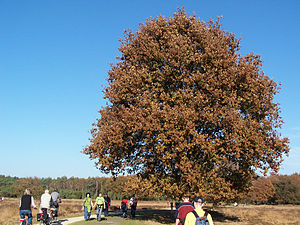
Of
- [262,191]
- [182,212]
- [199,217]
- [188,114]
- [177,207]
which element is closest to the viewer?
[199,217]

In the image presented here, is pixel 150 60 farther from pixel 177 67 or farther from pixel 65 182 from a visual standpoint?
pixel 65 182

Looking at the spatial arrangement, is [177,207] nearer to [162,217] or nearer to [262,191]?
[162,217]

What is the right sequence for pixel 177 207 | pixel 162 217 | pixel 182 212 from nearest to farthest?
pixel 182 212 < pixel 177 207 < pixel 162 217

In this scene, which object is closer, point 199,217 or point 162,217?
point 199,217

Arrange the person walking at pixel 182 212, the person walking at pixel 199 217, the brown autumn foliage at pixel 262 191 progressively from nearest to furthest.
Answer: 1. the person walking at pixel 199 217
2. the person walking at pixel 182 212
3. the brown autumn foliage at pixel 262 191

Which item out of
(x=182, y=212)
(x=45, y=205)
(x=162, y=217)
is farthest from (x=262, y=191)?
(x=182, y=212)

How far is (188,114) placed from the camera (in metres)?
20.7

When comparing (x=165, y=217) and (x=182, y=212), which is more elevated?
(x=182, y=212)

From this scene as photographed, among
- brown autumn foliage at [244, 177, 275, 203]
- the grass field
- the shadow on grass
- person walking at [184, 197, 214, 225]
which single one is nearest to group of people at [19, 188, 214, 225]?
person walking at [184, 197, 214, 225]

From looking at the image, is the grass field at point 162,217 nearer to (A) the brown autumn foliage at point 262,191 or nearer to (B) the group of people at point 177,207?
(B) the group of people at point 177,207

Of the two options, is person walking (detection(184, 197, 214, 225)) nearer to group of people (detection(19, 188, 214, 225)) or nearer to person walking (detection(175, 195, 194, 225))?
group of people (detection(19, 188, 214, 225))

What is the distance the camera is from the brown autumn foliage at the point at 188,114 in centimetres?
2138

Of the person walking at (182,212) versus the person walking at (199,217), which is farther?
the person walking at (182,212)

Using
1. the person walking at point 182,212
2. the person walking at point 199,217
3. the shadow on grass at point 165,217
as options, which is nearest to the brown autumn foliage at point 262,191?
the shadow on grass at point 165,217
